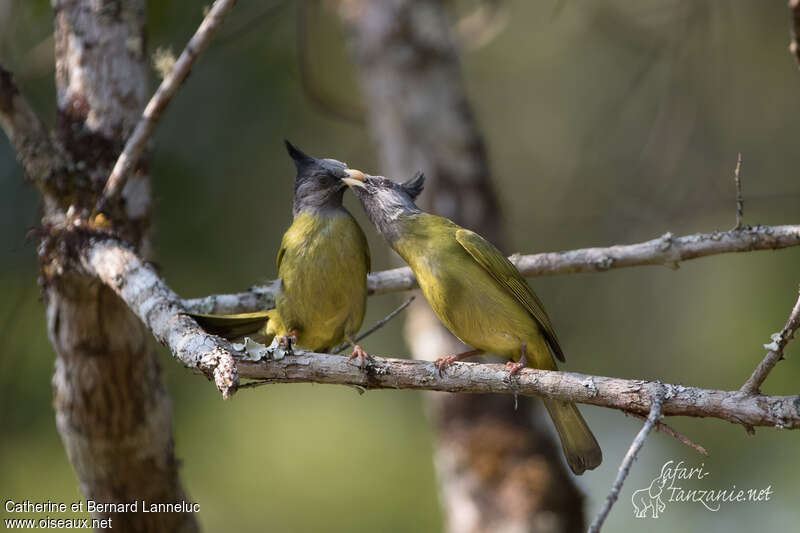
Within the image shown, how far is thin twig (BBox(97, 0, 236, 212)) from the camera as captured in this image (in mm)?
3662

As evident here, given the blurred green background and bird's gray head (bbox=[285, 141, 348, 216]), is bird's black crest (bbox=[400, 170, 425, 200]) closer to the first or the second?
bird's gray head (bbox=[285, 141, 348, 216])

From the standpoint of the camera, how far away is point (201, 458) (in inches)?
333

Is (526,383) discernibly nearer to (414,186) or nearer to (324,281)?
(324,281)

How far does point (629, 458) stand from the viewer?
249 centimetres

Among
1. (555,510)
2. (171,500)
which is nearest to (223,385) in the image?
(171,500)

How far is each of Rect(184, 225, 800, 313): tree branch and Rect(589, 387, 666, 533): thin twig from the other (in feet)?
4.08

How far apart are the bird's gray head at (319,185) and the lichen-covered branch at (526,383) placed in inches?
57.8

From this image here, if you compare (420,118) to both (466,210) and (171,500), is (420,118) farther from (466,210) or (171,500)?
(171,500)

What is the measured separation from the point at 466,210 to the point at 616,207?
52.3 inches

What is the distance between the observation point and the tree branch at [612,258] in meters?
3.68

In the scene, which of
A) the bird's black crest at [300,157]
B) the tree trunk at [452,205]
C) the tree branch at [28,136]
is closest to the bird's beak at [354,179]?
the bird's black crest at [300,157]

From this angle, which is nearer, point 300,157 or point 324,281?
point 324,281

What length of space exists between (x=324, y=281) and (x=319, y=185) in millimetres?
712

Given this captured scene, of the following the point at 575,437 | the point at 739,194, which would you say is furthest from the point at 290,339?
the point at 739,194
